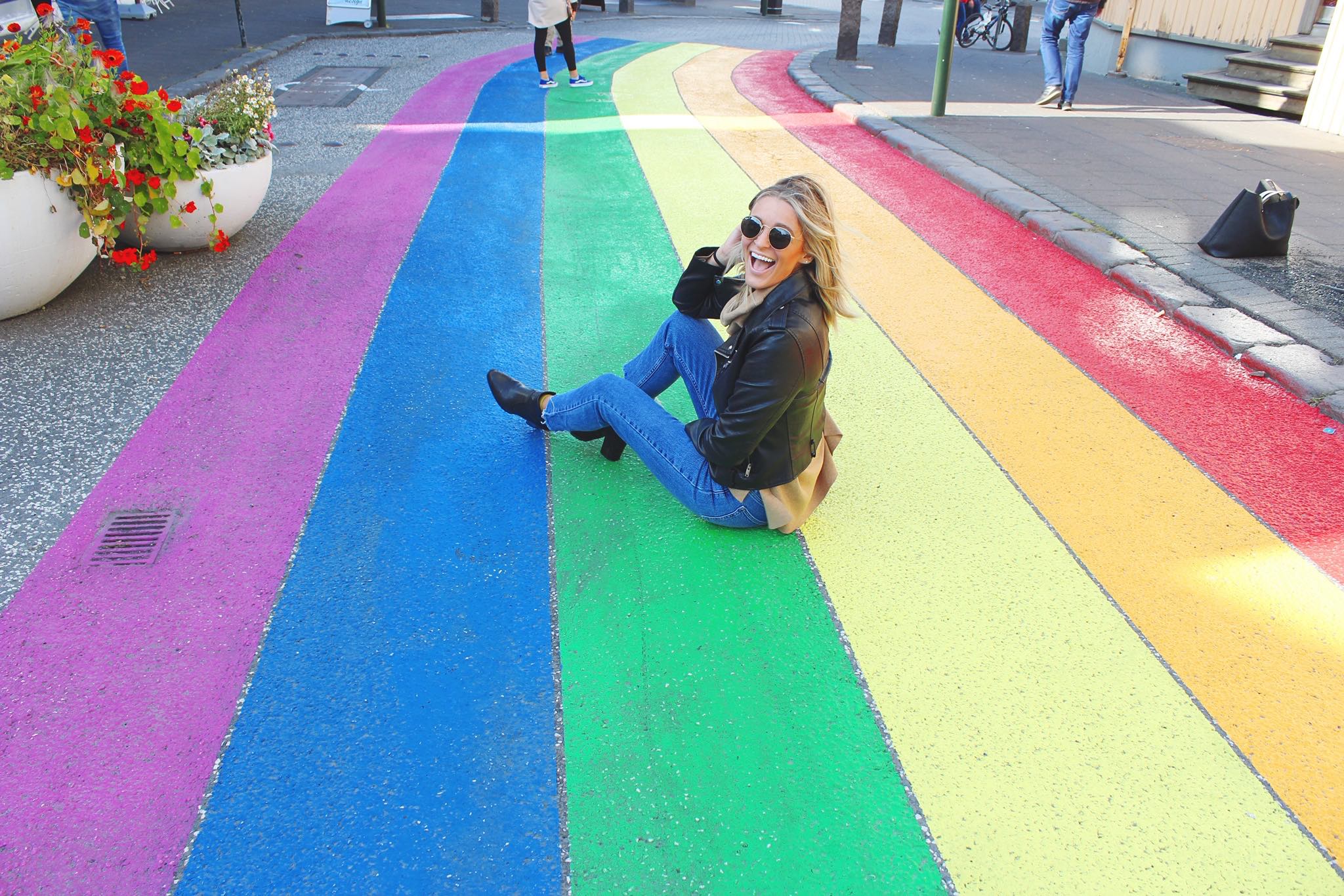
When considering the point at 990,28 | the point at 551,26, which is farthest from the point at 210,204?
the point at 990,28

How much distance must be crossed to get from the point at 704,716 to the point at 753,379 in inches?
41.0

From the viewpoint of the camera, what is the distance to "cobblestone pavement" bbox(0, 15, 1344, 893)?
236 centimetres

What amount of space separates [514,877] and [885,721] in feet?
3.71

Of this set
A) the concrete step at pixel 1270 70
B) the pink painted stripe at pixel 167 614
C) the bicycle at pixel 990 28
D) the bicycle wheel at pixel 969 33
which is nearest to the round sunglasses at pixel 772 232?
the pink painted stripe at pixel 167 614

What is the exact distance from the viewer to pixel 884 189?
314 inches

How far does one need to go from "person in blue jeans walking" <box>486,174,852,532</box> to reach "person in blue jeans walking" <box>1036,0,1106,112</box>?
9181 millimetres

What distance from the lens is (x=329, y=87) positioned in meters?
11.2

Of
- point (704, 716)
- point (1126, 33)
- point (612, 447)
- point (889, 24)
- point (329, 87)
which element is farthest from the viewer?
point (889, 24)

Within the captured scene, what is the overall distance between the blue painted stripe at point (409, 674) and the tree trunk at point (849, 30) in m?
11.3

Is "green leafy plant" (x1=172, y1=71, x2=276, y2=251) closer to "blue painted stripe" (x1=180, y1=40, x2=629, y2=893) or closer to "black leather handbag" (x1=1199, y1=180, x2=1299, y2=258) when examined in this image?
"blue painted stripe" (x1=180, y1=40, x2=629, y2=893)

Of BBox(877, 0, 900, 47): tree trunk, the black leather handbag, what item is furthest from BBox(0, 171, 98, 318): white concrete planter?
BBox(877, 0, 900, 47): tree trunk

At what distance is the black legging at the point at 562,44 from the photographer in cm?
1147

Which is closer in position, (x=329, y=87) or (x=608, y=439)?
(x=608, y=439)

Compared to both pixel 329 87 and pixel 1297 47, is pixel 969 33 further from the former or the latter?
pixel 329 87
